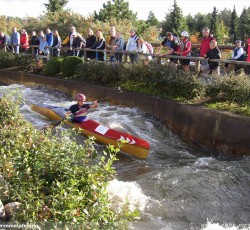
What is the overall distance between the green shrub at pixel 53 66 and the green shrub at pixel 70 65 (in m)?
0.67

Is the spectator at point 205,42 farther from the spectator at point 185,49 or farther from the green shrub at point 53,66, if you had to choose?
the green shrub at point 53,66

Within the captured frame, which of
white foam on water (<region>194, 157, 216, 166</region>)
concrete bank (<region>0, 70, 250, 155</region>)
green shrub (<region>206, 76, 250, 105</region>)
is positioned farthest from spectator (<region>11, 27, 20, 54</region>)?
white foam on water (<region>194, 157, 216, 166</region>)

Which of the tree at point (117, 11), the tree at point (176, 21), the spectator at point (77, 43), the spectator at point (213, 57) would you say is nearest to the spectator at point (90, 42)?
the spectator at point (77, 43)

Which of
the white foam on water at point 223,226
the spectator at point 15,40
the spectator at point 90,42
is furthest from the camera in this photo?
the spectator at point 15,40

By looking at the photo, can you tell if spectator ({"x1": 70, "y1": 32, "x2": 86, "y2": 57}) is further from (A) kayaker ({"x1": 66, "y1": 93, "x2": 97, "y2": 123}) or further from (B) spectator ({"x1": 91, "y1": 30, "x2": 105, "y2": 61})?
(A) kayaker ({"x1": 66, "y1": 93, "x2": 97, "y2": 123})

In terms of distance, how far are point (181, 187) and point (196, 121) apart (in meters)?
3.37

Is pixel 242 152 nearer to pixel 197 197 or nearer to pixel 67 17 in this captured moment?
pixel 197 197

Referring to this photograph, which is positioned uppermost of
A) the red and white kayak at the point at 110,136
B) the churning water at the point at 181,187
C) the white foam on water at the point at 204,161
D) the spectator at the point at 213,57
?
the spectator at the point at 213,57

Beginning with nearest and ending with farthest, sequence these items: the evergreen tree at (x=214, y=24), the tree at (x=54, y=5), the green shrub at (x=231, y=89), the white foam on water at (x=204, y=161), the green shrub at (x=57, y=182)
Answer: the green shrub at (x=57, y=182) → the white foam on water at (x=204, y=161) → the green shrub at (x=231, y=89) → the tree at (x=54, y=5) → the evergreen tree at (x=214, y=24)

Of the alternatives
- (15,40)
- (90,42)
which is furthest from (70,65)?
(15,40)

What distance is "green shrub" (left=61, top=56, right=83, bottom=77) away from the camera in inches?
656

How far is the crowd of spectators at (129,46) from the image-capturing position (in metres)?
12.1

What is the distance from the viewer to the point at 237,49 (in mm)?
12953

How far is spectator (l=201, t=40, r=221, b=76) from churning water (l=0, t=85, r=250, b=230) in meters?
2.35
